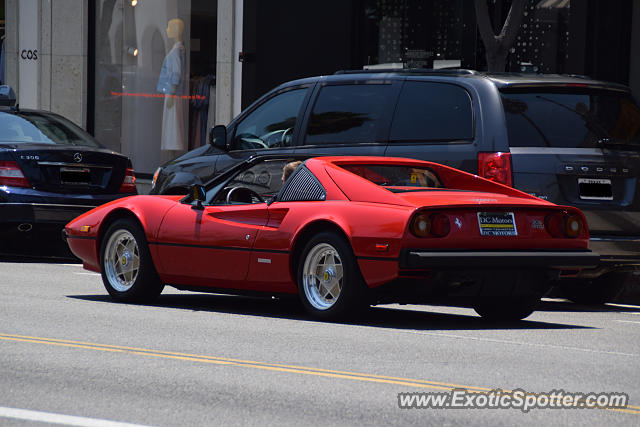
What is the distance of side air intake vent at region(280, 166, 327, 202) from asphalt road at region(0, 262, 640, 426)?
87 centimetres

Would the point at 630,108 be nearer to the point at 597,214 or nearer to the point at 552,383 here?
the point at 597,214

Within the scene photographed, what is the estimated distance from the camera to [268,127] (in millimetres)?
12164

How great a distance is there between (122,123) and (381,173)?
52.0 feet

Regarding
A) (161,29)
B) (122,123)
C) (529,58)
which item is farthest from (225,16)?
(529,58)

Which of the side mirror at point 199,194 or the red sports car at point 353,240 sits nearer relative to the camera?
the red sports car at point 353,240

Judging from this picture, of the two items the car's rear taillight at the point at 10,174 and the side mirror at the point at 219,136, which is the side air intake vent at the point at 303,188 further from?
the car's rear taillight at the point at 10,174

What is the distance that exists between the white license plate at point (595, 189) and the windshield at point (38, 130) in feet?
21.2

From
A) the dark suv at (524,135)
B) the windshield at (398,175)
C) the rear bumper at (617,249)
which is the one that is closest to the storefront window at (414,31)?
the dark suv at (524,135)

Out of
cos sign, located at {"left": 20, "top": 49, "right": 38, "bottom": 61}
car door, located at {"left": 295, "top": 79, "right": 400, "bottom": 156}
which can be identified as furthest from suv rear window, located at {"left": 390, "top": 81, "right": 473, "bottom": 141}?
cos sign, located at {"left": 20, "top": 49, "right": 38, "bottom": 61}

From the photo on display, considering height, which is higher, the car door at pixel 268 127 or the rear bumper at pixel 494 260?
the car door at pixel 268 127

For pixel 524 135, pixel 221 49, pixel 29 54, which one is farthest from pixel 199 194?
pixel 29 54

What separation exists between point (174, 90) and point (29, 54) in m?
4.87

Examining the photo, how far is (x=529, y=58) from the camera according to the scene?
1834 cm

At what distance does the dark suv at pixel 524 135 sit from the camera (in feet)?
33.8
